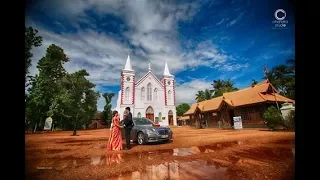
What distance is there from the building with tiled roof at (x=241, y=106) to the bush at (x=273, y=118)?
446mm

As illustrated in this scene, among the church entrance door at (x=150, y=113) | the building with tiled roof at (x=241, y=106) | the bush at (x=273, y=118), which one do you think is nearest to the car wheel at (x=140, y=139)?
the church entrance door at (x=150, y=113)

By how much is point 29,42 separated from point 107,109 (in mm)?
2544

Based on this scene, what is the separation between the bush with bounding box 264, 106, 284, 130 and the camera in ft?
24.7

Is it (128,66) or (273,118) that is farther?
(273,118)

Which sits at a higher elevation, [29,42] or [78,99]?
[29,42]

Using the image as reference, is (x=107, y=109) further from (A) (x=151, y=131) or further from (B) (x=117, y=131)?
(A) (x=151, y=131)

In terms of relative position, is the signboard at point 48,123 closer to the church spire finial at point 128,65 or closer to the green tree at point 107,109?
the green tree at point 107,109

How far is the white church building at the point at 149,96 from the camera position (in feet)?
18.5

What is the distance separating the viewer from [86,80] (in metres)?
4.56

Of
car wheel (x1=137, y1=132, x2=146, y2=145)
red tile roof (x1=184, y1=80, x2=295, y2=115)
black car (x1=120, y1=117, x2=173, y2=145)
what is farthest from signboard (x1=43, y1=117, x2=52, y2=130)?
red tile roof (x1=184, y1=80, x2=295, y2=115)

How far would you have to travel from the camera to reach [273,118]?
791 centimetres

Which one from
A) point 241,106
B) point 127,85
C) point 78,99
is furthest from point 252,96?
point 78,99
